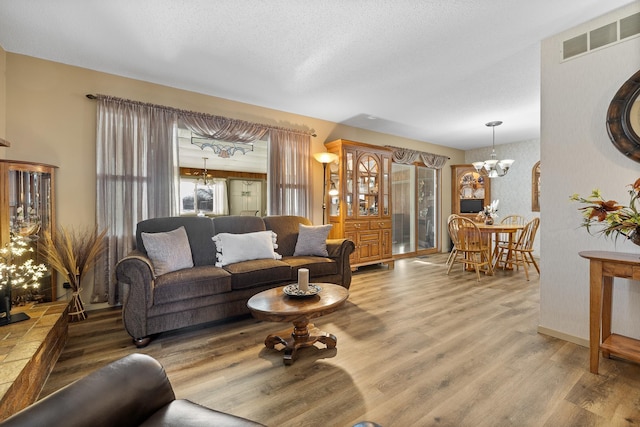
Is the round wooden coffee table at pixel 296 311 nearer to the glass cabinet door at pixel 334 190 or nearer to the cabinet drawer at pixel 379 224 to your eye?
the glass cabinet door at pixel 334 190

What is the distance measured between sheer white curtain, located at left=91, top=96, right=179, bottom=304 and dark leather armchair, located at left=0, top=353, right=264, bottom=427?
2609mm

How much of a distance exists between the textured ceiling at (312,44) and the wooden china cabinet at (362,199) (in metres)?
0.99

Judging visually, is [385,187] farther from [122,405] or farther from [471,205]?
[122,405]

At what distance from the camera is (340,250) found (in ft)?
11.3

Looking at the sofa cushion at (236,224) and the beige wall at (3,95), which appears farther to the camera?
the sofa cushion at (236,224)

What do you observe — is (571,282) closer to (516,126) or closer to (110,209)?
(516,126)

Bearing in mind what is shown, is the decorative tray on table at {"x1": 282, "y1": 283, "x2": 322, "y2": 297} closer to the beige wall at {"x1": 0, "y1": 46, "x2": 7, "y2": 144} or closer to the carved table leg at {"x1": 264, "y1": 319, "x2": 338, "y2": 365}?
the carved table leg at {"x1": 264, "y1": 319, "x2": 338, "y2": 365}

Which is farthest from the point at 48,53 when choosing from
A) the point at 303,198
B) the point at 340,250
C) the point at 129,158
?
the point at 340,250

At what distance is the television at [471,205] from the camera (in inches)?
275

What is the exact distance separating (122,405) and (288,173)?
143 inches

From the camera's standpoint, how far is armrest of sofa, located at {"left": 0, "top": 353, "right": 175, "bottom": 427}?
785 mm

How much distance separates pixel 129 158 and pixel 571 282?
4.42 meters

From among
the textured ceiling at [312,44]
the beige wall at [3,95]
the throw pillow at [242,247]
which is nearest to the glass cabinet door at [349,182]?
the textured ceiling at [312,44]

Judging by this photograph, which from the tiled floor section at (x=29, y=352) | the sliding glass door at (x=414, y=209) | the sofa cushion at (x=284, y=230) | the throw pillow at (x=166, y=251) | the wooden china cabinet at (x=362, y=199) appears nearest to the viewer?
the tiled floor section at (x=29, y=352)
